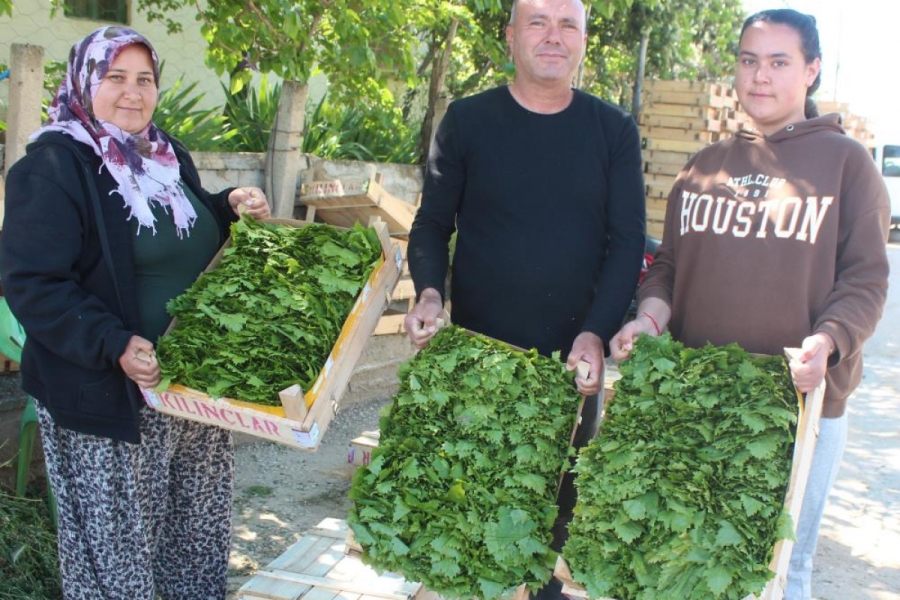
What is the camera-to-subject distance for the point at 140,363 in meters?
2.63

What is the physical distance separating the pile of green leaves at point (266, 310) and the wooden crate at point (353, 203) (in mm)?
2529

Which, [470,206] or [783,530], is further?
[470,206]

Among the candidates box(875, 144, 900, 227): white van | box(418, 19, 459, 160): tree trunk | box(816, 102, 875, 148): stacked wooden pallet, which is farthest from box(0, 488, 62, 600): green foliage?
box(875, 144, 900, 227): white van

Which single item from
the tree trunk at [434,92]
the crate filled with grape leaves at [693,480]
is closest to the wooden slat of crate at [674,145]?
the tree trunk at [434,92]

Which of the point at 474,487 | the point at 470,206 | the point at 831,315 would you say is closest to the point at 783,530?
the point at 831,315

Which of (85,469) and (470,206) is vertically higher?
(470,206)

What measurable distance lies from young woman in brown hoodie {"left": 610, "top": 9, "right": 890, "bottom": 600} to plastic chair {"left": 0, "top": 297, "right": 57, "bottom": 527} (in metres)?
2.44

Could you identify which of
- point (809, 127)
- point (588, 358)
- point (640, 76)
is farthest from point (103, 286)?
point (640, 76)

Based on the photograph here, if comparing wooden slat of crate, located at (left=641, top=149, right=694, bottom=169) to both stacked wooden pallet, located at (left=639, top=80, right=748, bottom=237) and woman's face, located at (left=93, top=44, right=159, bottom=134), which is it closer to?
stacked wooden pallet, located at (left=639, top=80, right=748, bottom=237)

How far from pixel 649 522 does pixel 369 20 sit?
164 inches

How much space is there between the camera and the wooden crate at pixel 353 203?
18.2 ft

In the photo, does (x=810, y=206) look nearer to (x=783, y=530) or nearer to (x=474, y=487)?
(x=783, y=530)

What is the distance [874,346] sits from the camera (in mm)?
10008

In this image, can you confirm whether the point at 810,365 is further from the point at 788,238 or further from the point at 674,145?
the point at 674,145
